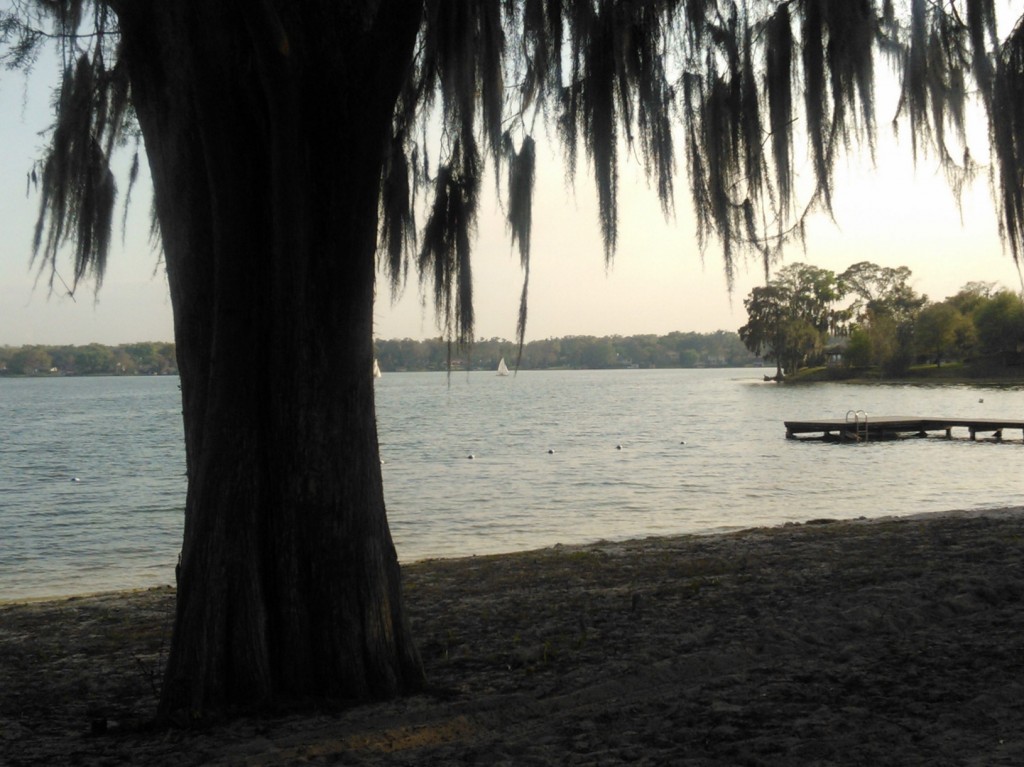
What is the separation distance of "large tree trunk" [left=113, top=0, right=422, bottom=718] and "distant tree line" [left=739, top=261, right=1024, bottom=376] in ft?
228

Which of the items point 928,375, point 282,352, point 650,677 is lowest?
point 928,375

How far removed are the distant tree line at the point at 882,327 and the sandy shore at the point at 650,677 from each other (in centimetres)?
6711

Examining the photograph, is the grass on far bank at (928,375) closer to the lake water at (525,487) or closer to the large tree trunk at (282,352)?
the lake water at (525,487)

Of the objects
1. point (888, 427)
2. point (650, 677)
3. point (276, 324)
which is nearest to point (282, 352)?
point (276, 324)

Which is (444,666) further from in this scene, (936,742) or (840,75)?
(840,75)

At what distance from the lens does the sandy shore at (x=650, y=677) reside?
10.3 feet

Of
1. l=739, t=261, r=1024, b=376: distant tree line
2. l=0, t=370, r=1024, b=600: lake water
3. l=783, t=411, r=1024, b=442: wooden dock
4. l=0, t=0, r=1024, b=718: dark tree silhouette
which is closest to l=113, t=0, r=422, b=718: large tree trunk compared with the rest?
l=0, t=0, r=1024, b=718: dark tree silhouette

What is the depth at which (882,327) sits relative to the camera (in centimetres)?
8794

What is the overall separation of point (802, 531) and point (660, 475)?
1538 centimetres

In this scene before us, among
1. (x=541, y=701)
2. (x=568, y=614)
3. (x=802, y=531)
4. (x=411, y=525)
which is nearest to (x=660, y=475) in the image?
(x=411, y=525)

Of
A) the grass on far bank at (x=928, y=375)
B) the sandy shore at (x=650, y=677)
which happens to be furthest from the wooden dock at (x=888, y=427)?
the grass on far bank at (x=928, y=375)

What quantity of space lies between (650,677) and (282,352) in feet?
6.49

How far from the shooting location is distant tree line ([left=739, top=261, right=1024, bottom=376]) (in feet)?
244

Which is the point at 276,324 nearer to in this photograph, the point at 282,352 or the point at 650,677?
the point at 282,352
